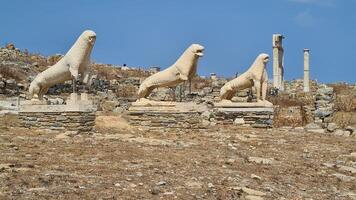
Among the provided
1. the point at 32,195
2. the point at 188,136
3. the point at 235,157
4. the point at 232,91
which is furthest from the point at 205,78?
the point at 32,195

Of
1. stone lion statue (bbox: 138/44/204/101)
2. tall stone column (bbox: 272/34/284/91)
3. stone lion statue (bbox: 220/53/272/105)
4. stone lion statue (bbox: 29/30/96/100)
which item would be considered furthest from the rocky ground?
tall stone column (bbox: 272/34/284/91)

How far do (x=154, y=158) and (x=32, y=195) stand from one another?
3524 mm

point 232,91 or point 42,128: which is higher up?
point 232,91

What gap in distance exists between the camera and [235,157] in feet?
37.4

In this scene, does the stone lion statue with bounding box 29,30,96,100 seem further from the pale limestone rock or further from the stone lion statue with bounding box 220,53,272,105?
the stone lion statue with bounding box 220,53,272,105

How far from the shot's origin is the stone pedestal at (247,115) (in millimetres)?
17625

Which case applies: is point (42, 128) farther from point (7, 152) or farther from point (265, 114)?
point (265, 114)

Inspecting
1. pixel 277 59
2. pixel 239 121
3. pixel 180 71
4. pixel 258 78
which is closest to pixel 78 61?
pixel 180 71

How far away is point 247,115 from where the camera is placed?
17766mm

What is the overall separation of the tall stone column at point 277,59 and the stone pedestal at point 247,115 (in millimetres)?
20849

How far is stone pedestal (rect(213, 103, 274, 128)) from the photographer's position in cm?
1762

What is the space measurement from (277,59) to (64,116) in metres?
26.5

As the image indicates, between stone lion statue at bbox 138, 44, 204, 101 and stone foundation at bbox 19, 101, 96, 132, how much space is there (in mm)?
2580

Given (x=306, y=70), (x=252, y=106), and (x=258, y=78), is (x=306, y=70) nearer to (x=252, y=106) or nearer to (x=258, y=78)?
(x=258, y=78)
